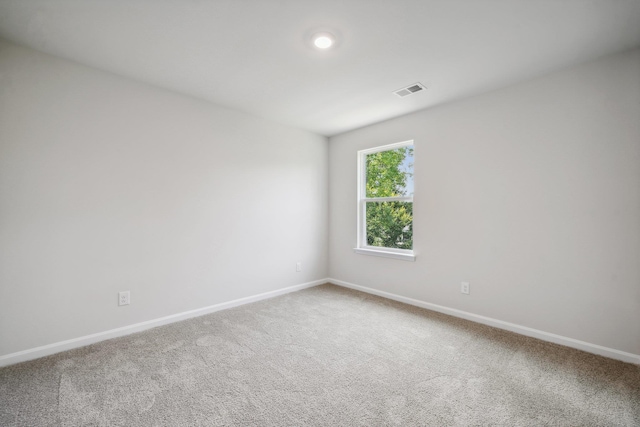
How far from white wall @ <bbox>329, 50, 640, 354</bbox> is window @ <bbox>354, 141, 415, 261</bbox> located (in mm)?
A: 184

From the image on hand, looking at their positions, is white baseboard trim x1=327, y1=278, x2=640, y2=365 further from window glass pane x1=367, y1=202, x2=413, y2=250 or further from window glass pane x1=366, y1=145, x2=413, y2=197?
window glass pane x1=366, y1=145, x2=413, y2=197

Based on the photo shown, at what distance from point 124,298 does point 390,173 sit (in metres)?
3.21

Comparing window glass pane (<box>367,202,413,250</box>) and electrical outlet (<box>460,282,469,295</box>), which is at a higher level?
window glass pane (<box>367,202,413,250</box>)

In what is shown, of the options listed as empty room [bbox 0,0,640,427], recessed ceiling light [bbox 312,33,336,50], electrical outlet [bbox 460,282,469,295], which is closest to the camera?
empty room [bbox 0,0,640,427]

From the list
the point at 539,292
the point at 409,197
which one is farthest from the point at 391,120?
the point at 539,292

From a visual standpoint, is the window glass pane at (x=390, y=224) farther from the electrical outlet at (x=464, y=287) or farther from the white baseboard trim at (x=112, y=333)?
the white baseboard trim at (x=112, y=333)

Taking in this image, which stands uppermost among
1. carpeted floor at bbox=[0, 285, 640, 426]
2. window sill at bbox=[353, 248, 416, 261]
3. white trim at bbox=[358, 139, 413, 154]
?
white trim at bbox=[358, 139, 413, 154]

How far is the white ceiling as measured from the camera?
167 cm

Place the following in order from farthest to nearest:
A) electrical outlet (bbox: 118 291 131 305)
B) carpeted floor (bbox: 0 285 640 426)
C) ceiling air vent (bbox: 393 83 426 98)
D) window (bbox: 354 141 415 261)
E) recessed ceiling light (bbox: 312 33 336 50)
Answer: window (bbox: 354 141 415 261), ceiling air vent (bbox: 393 83 426 98), electrical outlet (bbox: 118 291 131 305), recessed ceiling light (bbox: 312 33 336 50), carpeted floor (bbox: 0 285 640 426)

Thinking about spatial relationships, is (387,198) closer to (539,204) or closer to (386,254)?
(386,254)

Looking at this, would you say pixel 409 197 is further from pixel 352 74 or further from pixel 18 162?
pixel 18 162

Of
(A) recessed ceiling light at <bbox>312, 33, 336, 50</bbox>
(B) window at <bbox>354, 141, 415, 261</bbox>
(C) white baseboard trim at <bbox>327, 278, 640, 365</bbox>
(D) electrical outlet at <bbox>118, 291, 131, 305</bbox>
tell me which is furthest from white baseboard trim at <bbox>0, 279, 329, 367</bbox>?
(A) recessed ceiling light at <bbox>312, 33, 336, 50</bbox>

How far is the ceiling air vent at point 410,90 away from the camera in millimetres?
2626

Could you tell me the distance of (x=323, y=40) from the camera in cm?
197
